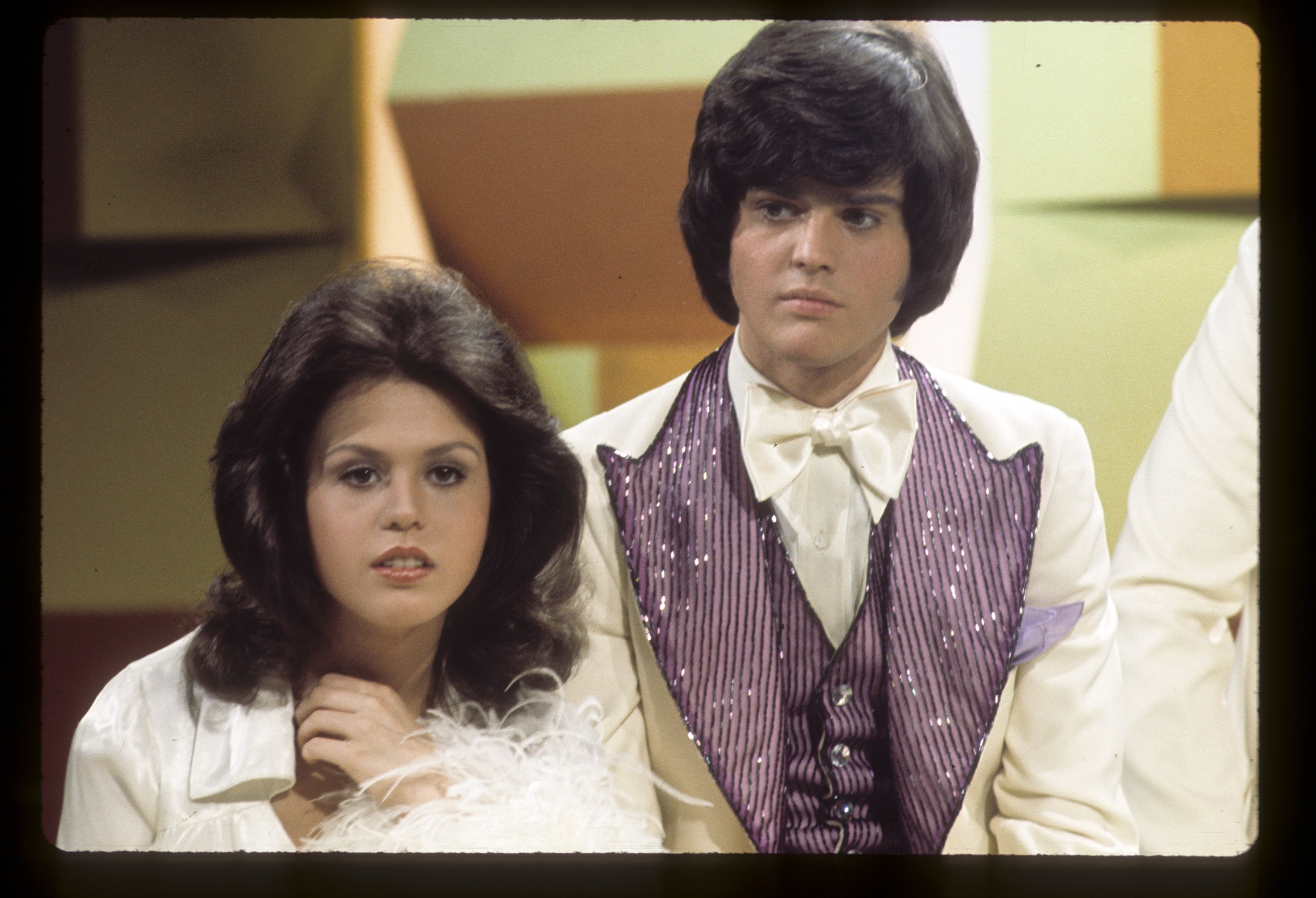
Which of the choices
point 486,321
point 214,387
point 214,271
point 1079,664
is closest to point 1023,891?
point 1079,664

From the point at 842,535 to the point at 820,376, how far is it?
24cm

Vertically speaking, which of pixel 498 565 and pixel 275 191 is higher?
pixel 275 191

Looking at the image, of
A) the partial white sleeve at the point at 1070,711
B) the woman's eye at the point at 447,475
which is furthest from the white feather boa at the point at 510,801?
the partial white sleeve at the point at 1070,711

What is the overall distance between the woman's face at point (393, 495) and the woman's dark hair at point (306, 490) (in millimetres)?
21

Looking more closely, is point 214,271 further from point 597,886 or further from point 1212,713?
point 1212,713

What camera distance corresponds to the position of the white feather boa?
1.68 meters

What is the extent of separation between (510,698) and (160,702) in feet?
1.69

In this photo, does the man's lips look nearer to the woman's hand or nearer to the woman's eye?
the woman's eye

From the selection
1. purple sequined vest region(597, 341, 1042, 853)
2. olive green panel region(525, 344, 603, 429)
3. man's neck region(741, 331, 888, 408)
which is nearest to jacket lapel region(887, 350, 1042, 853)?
purple sequined vest region(597, 341, 1042, 853)

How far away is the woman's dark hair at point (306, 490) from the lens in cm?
164

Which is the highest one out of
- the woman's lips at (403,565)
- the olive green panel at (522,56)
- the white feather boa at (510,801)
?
the olive green panel at (522,56)

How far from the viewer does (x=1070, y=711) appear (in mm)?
1693

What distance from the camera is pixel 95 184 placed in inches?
70.4

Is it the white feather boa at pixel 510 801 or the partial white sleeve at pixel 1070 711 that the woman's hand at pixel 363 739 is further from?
the partial white sleeve at pixel 1070 711
